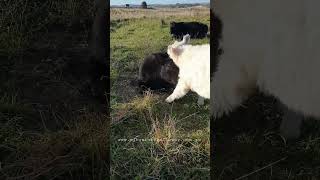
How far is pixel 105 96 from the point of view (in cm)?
514

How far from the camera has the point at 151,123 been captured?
5152 millimetres

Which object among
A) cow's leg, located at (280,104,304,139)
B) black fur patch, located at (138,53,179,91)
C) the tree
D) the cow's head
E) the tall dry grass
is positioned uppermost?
the tree

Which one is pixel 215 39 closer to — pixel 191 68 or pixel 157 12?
pixel 191 68

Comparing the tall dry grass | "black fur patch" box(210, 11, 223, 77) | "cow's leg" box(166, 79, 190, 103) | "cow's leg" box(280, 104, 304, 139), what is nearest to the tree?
the tall dry grass

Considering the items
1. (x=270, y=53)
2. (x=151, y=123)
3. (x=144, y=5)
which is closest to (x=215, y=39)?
(x=270, y=53)

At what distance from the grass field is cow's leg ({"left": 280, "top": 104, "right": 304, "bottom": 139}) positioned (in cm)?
69

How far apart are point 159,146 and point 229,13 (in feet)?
4.19

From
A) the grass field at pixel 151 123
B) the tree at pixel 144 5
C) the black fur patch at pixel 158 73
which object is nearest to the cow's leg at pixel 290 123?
the grass field at pixel 151 123

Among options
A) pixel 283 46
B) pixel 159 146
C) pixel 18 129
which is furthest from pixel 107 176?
pixel 283 46

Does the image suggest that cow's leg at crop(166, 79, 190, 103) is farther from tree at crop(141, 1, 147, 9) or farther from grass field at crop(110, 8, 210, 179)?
tree at crop(141, 1, 147, 9)

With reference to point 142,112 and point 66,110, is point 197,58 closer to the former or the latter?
point 142,112

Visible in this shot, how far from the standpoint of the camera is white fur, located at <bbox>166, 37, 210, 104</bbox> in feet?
16.9

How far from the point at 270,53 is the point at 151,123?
3.88 feet

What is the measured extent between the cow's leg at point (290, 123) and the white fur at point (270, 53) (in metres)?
0.05
